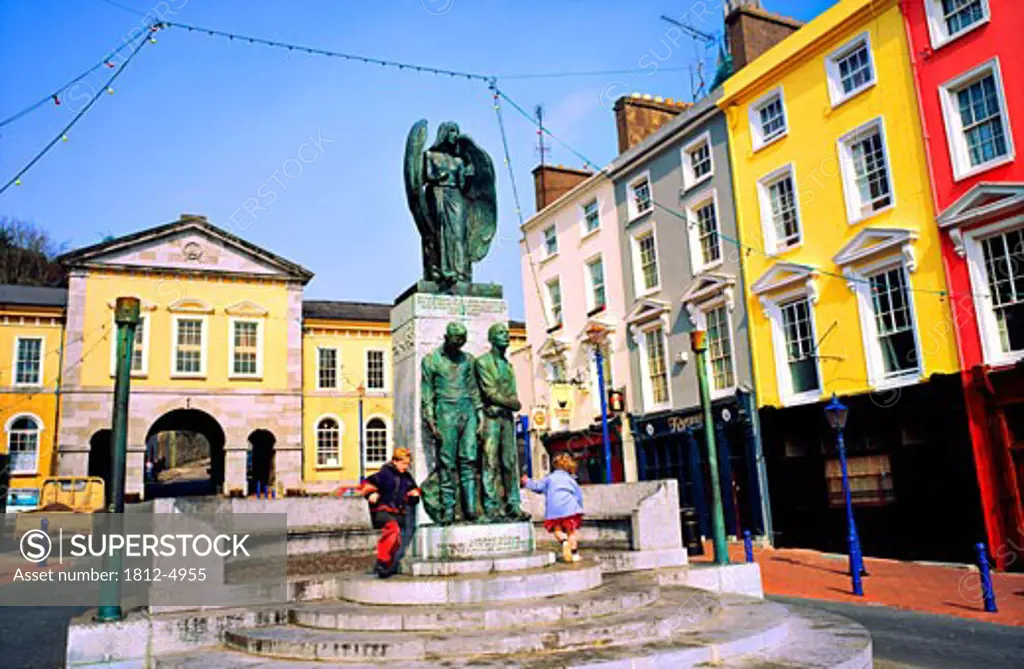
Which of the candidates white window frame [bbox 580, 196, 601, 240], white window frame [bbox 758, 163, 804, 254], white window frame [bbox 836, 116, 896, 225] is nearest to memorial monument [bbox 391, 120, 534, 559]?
white window frame [bbox 836, 116, 896, 225]

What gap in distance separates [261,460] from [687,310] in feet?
74.8

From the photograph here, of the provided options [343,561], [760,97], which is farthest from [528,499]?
[760,97]

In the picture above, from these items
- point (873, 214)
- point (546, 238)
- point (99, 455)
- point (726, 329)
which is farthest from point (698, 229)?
point (99, 455)

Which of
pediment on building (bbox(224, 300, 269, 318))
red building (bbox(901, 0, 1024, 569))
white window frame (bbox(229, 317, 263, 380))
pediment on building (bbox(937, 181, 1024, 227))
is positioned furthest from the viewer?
pediment on building (bbox(224, 300, 269, 318))

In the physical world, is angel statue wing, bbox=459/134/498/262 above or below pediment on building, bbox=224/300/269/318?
below

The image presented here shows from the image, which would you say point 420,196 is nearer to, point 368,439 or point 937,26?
point 937,26

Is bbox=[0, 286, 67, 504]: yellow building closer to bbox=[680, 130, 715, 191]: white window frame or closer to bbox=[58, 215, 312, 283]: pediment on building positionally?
bbox=[58, 215, 312, 283]: pediment on building

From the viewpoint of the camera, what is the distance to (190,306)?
34000mm

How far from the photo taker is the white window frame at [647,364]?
23125 millimetres

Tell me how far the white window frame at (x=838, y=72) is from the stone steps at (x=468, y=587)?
15.3 metres

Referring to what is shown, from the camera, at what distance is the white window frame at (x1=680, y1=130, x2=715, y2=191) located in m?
22.2

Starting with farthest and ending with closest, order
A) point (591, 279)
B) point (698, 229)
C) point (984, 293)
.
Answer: point (591, 279) < point (698, 229) < point (984, 293)

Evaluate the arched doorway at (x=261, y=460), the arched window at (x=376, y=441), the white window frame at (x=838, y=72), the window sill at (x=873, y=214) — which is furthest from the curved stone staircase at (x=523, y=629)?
the arched window at (x=376, y=441)

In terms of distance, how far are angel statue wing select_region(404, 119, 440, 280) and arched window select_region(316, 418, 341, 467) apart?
2875 centimetres
